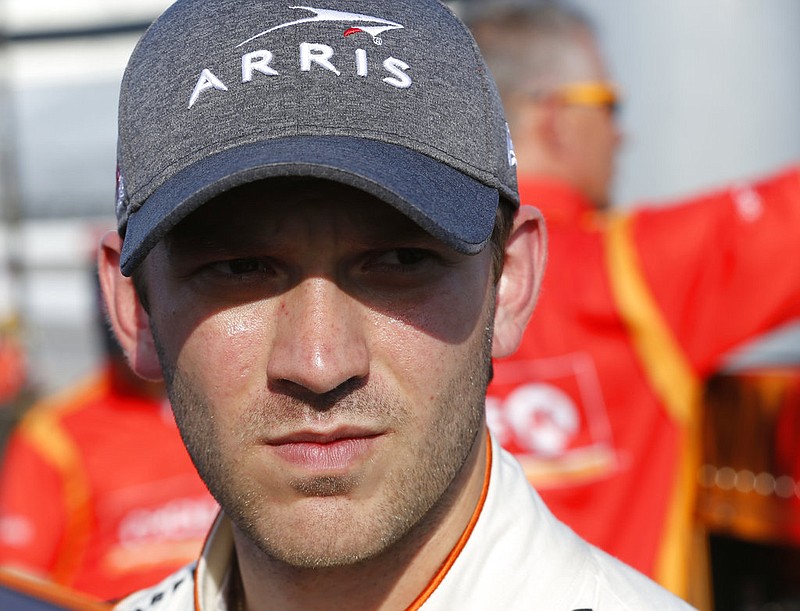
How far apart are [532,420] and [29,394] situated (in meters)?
5.11

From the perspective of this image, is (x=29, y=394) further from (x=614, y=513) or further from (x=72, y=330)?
(x=614, y=513)

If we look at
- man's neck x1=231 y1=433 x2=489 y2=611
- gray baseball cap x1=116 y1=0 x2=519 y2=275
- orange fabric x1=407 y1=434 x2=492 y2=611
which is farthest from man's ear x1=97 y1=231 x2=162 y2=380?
orange fabric x1=407 y1=434 x2=492 y2=611

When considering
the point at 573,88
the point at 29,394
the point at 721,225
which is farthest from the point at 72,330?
the point at 721,225

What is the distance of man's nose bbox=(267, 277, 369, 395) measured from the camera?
A: 1.11 metres

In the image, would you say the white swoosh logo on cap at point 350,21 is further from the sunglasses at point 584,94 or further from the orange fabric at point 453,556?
the sunglasses at point 584,94

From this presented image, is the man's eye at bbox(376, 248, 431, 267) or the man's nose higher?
the man's eye at bbox(376, 248, 431, 267)

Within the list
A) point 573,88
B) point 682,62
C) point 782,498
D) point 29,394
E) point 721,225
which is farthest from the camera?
point 29,394

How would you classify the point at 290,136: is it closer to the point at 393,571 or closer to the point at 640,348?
the point at 393,571

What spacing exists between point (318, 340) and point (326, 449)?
0.38 ft

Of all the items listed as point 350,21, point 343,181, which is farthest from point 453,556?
point 350,21

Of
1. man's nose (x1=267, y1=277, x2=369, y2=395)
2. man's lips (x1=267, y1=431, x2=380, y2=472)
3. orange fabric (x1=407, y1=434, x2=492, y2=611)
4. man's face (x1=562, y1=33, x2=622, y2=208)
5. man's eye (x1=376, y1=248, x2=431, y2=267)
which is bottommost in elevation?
orange fabric (x1=407, y1=434, x2=492, y2=611)

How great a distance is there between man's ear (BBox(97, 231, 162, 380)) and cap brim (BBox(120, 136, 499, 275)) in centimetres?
23

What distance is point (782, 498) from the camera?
258cm

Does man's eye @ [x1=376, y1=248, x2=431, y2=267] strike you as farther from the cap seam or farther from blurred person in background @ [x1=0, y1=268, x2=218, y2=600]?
blurred person in background @ [x1=0, y1=268, x2=218, y2=600]
